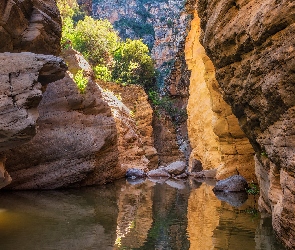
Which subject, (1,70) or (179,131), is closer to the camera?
(1,70)

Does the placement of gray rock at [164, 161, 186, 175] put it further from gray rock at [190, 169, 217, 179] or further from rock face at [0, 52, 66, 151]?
rock face at [0, 52, 66, 151]

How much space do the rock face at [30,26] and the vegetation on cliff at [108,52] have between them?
61.5 ft

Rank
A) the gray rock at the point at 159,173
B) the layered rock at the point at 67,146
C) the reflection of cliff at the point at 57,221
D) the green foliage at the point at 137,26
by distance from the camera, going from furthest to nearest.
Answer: the green foliage at the point at 137,26
the gray rock at the point at 159,173
the layered rock at the point at 67,146
the reflection of cliff at the point at 57,221

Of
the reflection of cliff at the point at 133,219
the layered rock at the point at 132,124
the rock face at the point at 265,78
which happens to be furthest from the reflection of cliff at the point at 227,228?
the layered rock at the point at 132,124

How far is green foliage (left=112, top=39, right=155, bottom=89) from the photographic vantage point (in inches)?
1591

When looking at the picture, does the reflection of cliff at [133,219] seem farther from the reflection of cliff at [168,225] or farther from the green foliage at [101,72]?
the green foliage at [101,72]

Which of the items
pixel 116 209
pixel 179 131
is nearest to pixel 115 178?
pixel 116 209

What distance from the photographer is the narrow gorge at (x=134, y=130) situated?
7203 millimetres

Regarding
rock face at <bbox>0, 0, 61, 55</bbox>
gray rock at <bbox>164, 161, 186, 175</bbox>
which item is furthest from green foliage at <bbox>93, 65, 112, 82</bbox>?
rock face at <bbox>0, 0, 61, 55</bbox>

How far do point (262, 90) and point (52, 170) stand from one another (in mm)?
9782

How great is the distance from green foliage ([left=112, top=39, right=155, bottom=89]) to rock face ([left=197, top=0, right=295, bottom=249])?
94.0 ft

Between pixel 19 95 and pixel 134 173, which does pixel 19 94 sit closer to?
pixel 19 95

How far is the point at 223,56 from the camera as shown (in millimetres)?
11156

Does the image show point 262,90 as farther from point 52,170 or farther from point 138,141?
point 138,141
